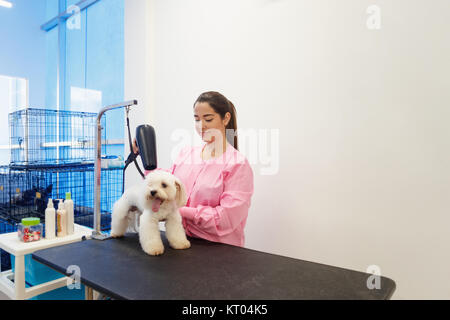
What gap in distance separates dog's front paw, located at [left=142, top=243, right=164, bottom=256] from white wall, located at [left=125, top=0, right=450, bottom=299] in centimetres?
83

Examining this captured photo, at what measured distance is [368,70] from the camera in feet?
4.52

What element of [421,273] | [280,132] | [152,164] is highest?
[280,132]

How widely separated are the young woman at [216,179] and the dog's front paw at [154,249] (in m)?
0.23

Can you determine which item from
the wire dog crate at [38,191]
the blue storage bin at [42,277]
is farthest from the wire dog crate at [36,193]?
the blue storage bin at [42,277]

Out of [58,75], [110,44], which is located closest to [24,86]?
[58,75]

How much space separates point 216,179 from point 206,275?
0.53 meters

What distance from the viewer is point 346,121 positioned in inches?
56.7

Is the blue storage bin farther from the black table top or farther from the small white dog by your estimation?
the small white dog

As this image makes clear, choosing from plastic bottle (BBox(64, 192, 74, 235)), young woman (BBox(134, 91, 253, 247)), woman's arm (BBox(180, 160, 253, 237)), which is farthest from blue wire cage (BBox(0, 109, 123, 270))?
woman's arm (BBox(180, 160, 253, 237))

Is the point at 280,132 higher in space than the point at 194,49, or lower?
lower

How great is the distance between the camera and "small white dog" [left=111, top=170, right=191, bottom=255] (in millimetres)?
1052

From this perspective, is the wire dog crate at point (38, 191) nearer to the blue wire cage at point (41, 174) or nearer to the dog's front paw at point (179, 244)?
the blue wire cage at point (41, 174)
